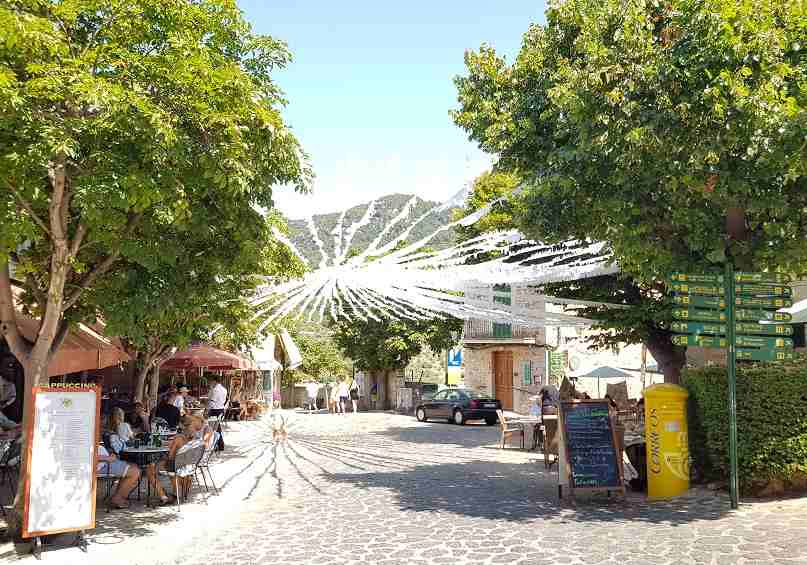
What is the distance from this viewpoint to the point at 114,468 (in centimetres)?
944

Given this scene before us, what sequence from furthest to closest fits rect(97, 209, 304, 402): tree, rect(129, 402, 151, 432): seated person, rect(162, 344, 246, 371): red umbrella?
1. rect(162, 344, 246, 371): red umbrella
2. rect(129, 402, 151, 432): seated person
3. rect(97, 209, 304, 402): tree

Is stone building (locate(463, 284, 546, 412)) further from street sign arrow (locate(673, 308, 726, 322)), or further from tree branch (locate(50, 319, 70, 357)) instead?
tree branch (locate(50, 319, 70, 357))

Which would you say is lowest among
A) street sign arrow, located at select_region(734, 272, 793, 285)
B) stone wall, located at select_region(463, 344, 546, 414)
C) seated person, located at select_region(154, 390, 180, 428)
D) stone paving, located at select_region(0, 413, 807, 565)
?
stone paving, located at select_region(0, 413, 807, 565)

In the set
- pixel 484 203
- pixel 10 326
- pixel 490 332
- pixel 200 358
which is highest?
pixel 484 203

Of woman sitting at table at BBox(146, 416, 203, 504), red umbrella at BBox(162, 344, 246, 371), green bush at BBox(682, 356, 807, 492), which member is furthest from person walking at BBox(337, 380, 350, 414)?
green bush at BBox(682, 356, 807, 492)

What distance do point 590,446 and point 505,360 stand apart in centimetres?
2434

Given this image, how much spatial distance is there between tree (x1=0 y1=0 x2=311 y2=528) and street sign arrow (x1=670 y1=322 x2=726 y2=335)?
5.38 metres

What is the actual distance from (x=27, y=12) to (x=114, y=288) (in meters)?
3.01

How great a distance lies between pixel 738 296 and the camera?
9180 mm

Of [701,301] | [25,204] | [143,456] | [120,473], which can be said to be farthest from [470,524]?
[25,204]

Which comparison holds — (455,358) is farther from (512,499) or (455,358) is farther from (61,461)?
(61,461)

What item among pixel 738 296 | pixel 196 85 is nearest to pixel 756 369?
pixel 738 296

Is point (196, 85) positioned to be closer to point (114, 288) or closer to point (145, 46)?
point (145, 46)

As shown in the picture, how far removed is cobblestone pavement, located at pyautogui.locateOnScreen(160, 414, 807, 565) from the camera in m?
7.00
